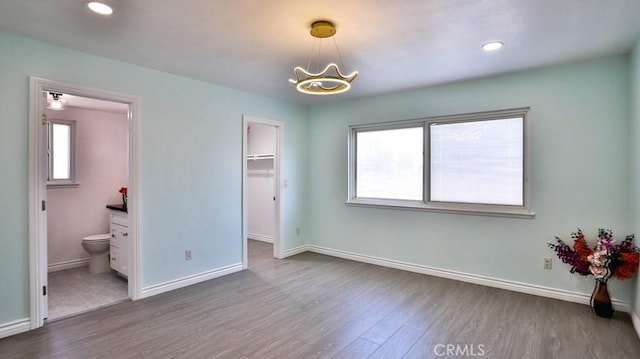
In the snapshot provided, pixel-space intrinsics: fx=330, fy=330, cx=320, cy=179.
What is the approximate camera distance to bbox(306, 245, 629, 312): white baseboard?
3.29 meters

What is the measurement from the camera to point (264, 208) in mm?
6316

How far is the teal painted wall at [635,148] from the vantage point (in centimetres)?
273

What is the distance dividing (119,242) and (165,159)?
1356mm

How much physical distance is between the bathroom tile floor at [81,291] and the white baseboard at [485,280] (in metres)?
2.95

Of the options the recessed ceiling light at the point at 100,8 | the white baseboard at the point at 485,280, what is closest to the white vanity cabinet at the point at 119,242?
the recessed ceiling light at the point at 100,8

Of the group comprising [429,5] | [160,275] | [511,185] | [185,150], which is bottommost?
[160,275]

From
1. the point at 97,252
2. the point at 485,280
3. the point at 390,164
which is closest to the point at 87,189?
the point at 97,252

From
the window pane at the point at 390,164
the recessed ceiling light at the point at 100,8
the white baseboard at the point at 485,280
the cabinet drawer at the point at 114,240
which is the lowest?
the white baseboard at the point at 485,280

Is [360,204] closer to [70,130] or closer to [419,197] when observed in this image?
[419,197]

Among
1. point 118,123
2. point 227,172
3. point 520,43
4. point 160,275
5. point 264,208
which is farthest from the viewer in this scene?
point 264,208

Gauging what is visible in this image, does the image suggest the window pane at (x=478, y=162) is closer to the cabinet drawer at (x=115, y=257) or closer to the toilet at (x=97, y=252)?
the cabinet drawer at (x=115, y=257)

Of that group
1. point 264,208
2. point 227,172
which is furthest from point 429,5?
point 264,208

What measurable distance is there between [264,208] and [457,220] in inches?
140

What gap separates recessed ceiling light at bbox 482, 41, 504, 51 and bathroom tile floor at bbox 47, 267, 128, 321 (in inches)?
168
